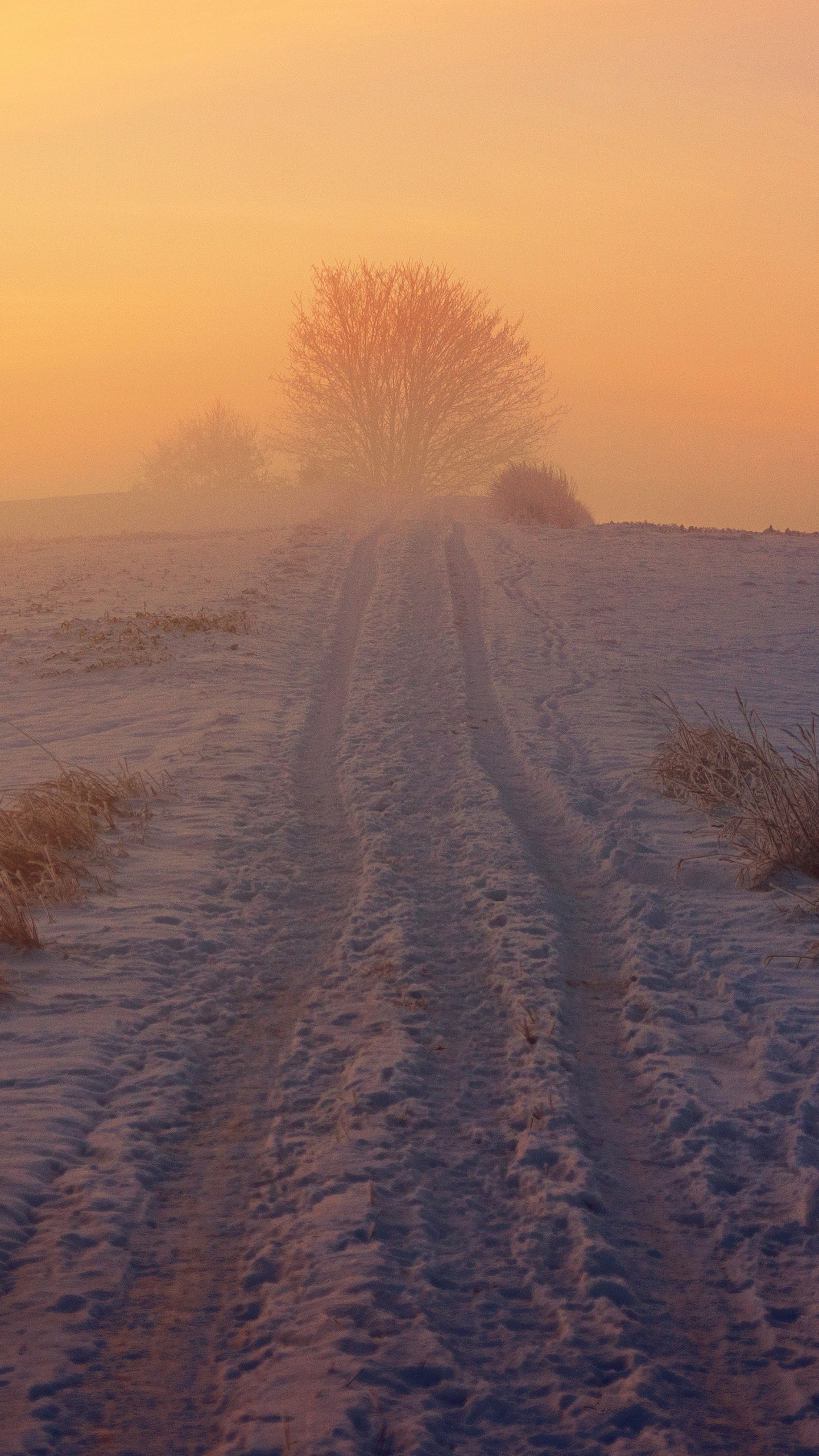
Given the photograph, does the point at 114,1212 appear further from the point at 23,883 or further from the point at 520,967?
the point at 23,883

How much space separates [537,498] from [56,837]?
2148cm

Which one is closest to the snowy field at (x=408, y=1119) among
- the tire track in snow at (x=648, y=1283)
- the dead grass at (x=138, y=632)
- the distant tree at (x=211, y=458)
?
the tire track in snow at (x=648, y=1283)

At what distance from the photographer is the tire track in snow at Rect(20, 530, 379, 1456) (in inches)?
86.2

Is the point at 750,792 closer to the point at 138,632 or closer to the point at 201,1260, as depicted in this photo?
the point at 201,1260

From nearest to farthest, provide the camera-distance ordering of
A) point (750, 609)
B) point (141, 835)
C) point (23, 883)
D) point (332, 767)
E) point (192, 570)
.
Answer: point (23, 883), point (141, 835), point (332, 767), point (750, 609), point (192, 570)

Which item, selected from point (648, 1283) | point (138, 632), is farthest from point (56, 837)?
point (138, 632)

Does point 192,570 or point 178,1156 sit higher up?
point 192,570

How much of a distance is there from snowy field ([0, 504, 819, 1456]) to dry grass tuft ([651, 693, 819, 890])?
0.18 meters

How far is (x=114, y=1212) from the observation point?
2.86 meters

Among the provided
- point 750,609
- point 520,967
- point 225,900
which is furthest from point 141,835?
point 750,609

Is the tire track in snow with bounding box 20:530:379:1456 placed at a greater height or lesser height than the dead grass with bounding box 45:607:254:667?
lesser

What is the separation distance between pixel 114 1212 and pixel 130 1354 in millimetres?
524

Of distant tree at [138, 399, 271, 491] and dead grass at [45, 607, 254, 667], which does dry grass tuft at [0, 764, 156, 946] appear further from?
distant tree at [138, 399, 271, 491]

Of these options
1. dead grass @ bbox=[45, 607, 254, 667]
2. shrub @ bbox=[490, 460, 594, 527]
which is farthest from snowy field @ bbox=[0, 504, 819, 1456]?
shrub @ bbox=[490, 460, 594, 527]
